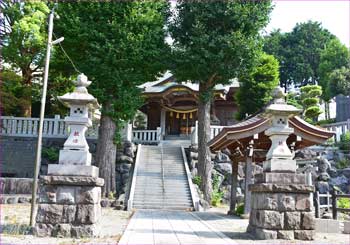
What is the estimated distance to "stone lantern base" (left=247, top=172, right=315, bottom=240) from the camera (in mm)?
7129

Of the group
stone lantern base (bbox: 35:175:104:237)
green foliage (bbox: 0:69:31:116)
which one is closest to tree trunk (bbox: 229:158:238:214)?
stone lantern base (bbox: 35:175:104:237)

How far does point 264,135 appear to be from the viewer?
11273 millimetres

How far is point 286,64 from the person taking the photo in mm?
41375

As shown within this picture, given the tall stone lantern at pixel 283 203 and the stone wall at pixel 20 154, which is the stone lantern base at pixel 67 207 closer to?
the tall stone lantern at pixel 283 203

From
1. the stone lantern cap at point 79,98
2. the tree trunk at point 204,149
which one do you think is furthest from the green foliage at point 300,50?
the stone lantern cap at point 79,98

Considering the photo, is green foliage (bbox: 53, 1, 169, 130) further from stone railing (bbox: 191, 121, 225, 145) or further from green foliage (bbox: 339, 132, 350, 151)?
green foliage (bbox: 339, 132, 350, 151)

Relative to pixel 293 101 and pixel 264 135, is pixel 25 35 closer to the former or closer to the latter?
pixel 264 135

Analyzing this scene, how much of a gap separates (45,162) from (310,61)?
33488 mm

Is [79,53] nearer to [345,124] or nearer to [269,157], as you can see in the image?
[269,157]

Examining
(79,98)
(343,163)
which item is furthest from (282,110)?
(343,163)

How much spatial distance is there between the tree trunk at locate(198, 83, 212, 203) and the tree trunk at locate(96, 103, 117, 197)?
3.94 m

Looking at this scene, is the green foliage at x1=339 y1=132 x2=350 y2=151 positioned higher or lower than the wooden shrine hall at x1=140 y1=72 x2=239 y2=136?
lower

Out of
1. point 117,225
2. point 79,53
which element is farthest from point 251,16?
point 117,225

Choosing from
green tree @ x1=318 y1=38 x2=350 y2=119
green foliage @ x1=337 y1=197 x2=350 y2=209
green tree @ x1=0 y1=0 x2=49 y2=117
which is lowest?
green foliage @ x1=337 y1=197 x2=350 y2=209
